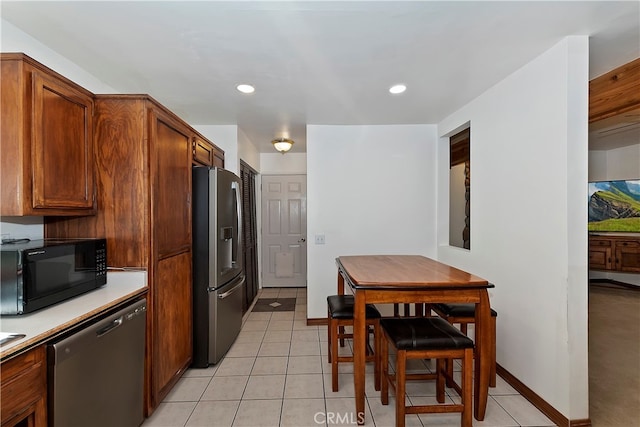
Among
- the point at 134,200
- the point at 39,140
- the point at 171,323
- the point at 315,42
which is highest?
the point at 315,42

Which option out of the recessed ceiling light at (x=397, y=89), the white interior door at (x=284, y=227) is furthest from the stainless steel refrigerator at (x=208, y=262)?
the white interior door at (x=284, y=227)

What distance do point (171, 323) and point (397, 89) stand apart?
105 inches

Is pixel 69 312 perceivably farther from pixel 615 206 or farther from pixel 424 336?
pixel 615 206

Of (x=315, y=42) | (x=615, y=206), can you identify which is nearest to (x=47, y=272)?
(x=315, y=42)

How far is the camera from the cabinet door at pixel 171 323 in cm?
202

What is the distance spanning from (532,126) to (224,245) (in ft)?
8.67

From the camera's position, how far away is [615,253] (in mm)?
5129

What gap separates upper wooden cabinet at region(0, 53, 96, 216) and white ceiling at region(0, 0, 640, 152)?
17.1 inches

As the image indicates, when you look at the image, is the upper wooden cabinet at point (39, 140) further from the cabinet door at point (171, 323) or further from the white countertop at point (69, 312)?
the cabinet door at point (171, 323)

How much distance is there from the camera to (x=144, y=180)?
189 centimetres

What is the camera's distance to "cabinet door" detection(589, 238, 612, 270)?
17.1 ft

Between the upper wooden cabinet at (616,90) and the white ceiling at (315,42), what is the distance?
0.08m

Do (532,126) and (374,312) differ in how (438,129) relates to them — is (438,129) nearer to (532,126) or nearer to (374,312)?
(532,126)

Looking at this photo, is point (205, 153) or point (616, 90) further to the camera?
point (205, 153)
